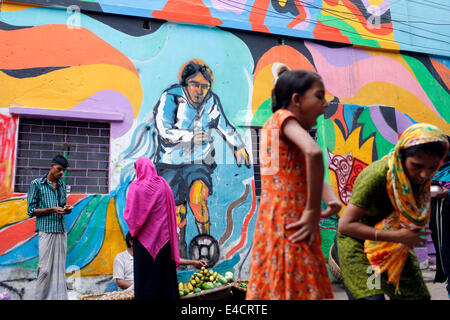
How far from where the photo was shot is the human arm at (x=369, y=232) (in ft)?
6.67

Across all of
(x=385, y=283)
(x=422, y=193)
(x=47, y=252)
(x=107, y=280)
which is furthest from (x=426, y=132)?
(x=107, y=280)

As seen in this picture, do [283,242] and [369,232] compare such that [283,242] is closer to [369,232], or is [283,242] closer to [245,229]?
[369,232]

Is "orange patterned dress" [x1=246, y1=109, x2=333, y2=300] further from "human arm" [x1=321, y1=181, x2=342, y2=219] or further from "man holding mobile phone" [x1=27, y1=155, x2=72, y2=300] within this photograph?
"man holding mobile phone" [x1=27, y1=155, x2=72, y2=300]

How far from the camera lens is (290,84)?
1.86 meters

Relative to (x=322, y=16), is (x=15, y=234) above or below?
below

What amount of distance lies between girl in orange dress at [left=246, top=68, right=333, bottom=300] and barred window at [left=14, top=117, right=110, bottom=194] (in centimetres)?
466

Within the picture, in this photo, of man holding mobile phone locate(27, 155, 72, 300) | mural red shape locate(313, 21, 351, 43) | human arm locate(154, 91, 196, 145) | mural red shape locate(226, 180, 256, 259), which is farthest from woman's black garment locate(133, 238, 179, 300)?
mural red shape locate(313, 21, 351, 43)

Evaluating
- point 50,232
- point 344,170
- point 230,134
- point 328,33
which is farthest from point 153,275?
point 328,33

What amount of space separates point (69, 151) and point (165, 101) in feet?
5.47

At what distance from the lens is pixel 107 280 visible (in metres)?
5.62

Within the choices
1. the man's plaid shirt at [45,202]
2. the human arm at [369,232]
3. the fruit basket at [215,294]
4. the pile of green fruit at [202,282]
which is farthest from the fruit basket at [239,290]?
the human arm at [369,232]

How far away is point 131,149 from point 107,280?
1956mm

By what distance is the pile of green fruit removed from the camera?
16.7 feet

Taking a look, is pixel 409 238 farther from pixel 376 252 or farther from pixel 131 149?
pixel 131 149
